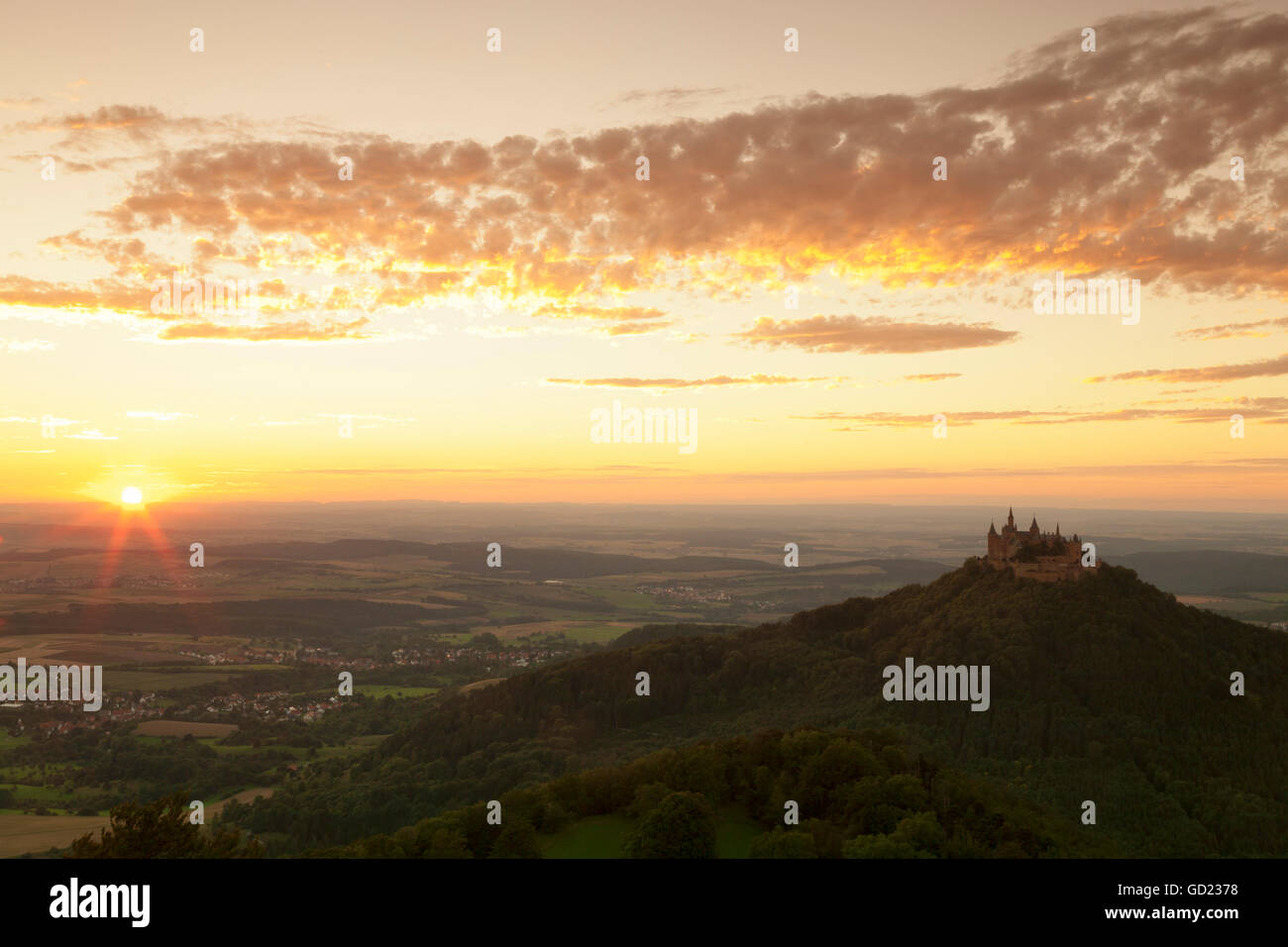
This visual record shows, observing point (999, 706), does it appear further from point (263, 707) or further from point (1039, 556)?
point (263, 707)

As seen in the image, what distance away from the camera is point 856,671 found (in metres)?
88.2

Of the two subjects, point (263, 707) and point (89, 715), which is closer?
point (89, 715)

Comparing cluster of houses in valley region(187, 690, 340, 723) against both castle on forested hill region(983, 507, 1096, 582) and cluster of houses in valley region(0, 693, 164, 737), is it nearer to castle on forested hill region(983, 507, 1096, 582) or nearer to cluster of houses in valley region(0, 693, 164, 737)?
cluster of houses in valley region(0, 693, 164, 737)

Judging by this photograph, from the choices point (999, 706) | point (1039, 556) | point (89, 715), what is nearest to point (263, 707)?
point (89, 715)

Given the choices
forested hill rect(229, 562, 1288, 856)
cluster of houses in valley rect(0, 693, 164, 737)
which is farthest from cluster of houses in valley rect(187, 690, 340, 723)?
forested hill rect(229, 562, 1288, 856)

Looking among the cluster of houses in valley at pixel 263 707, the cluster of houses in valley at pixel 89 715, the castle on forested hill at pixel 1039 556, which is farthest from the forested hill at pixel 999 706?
the cluster of houses in valley at pixel 89 715

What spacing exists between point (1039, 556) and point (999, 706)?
23.2 metres

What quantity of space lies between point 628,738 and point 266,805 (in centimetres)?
3943

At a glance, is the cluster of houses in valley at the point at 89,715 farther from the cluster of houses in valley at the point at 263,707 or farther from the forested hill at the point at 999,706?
the forested hill at the point at 999,706

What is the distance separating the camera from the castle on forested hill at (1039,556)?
8538 cm

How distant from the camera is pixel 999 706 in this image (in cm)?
7169

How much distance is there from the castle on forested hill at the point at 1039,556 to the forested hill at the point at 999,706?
1.70 meters
